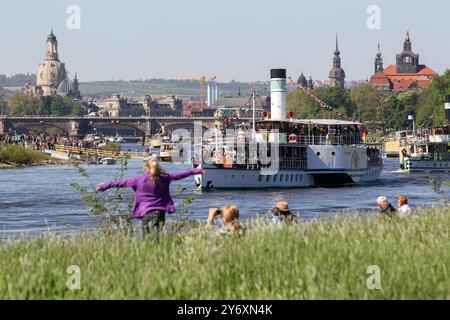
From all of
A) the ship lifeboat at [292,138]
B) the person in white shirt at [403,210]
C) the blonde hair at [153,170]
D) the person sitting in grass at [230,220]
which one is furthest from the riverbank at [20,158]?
the person sitting in grass at [230,220]

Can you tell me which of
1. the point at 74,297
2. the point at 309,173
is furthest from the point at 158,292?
the point at 309,173

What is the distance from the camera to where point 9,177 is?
8100cm

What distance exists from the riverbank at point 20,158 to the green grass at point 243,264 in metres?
88.5

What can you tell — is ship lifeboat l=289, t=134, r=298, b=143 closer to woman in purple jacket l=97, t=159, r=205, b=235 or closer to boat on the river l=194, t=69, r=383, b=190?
boat on the river l=194, t=69, r=383, b=190

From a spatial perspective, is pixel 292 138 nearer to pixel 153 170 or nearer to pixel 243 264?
pixel 153 170

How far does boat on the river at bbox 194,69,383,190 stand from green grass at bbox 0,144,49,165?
46146 mm

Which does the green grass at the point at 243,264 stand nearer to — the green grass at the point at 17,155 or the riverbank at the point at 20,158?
the riverbank at the point at 20,158

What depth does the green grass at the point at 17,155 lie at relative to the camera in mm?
109438

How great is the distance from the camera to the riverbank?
4279 inches

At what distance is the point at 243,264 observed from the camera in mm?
15992

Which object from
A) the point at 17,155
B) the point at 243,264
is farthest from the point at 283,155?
Answer: the point at 17,155

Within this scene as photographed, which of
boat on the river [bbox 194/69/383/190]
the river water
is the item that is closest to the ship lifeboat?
boat on the river [bbox 194/69/383/190]

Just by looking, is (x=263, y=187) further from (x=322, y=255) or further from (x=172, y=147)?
(x=172, y=147)
